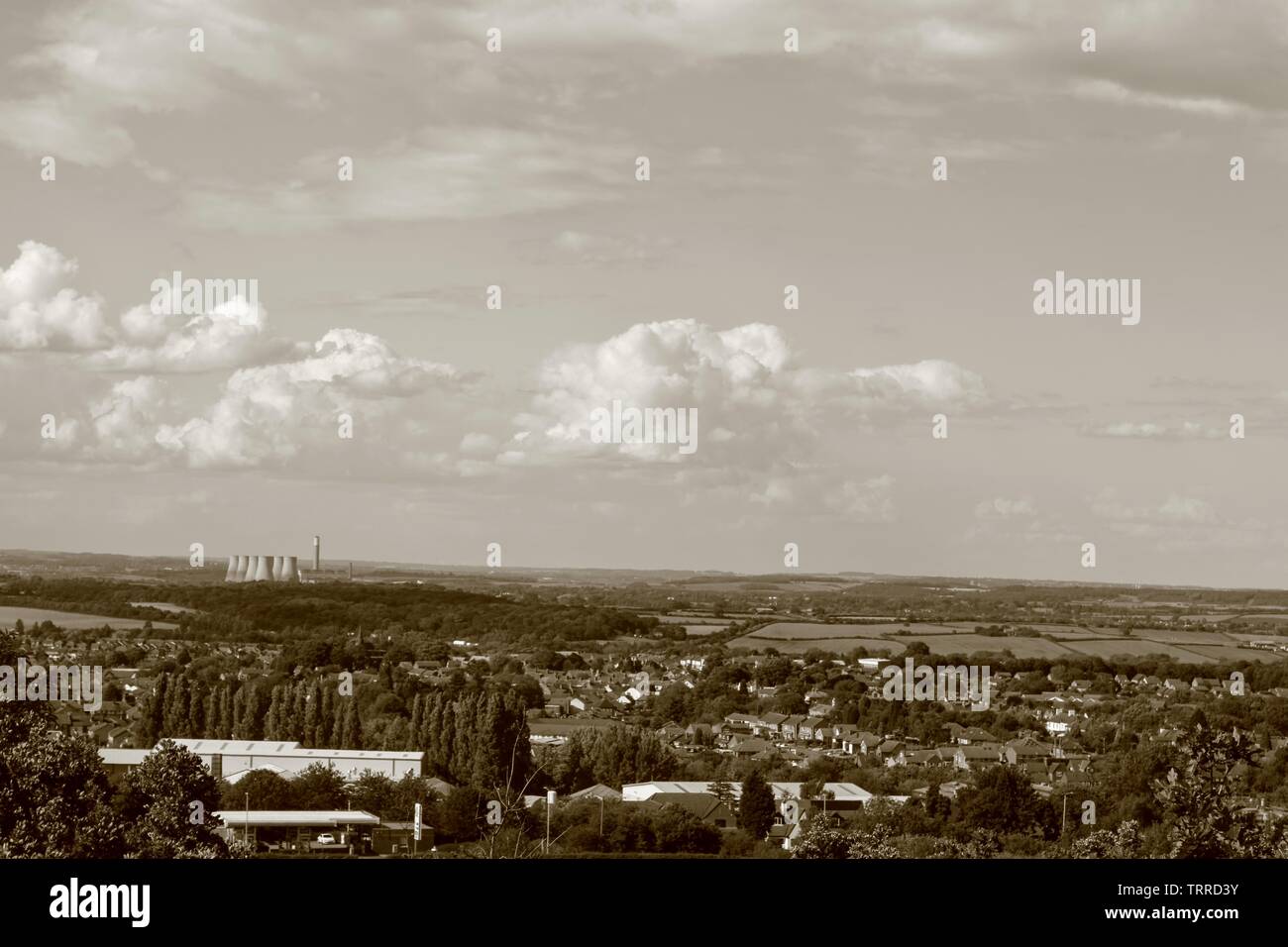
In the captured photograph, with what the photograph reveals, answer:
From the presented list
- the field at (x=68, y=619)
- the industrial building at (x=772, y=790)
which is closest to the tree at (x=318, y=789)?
the industrial building at (x=772, y=790)

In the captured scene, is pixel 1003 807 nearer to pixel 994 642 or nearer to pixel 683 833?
pixel 683 833

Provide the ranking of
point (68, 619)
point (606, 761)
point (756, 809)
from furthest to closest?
1. point (68, 619)
2. point (606, 761)
3. point (756, 809)

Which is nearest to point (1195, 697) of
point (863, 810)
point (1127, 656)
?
point (1127, 656)

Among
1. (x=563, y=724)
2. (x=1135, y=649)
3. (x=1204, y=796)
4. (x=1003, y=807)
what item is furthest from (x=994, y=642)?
(x=1204, y=796)

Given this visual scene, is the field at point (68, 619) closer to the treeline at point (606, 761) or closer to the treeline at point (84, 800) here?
the treeline at point (606, 761)

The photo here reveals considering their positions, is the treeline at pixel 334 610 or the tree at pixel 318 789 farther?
the treeline at pixel 334 610

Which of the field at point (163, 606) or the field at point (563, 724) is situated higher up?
the field at point (163, 606)
